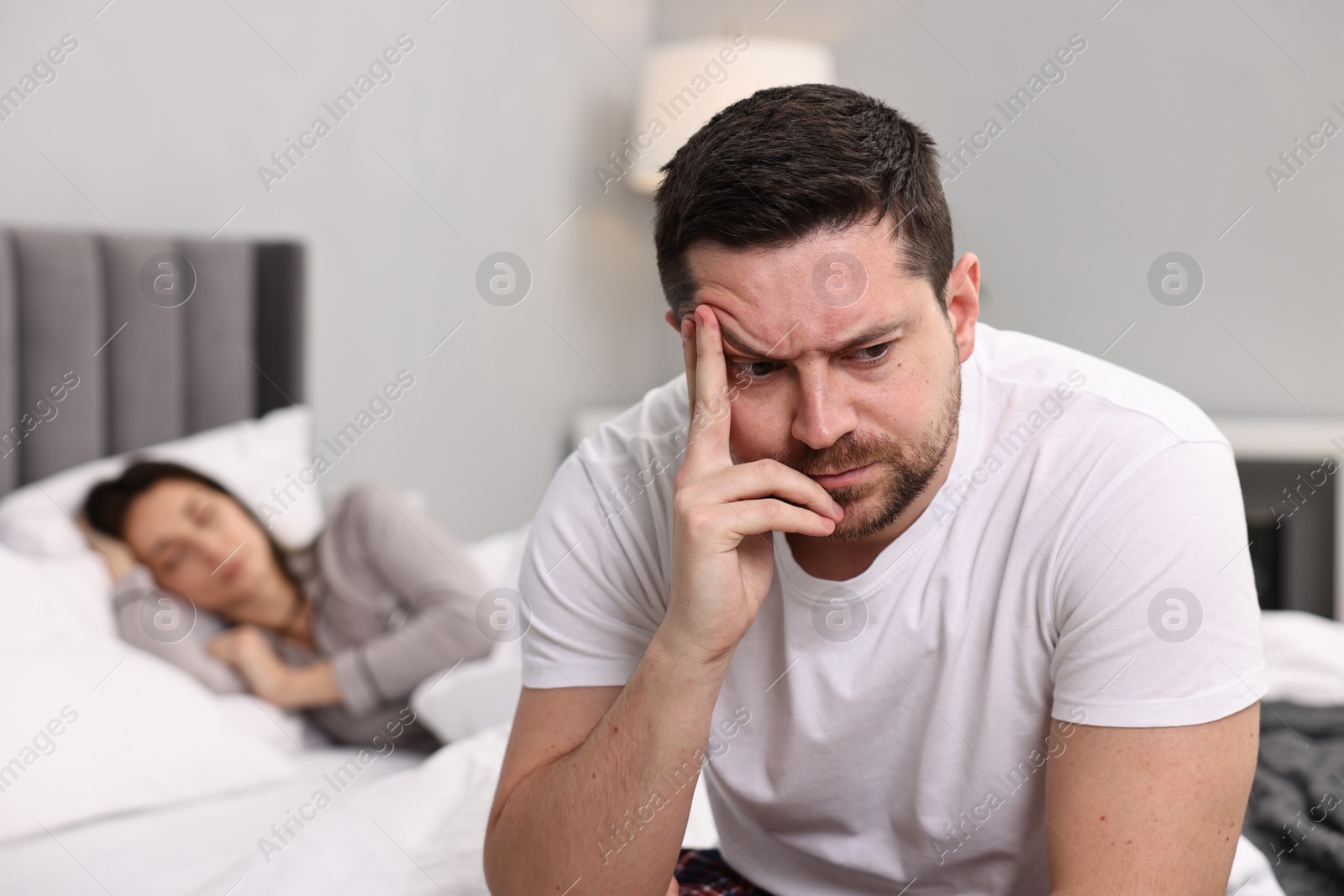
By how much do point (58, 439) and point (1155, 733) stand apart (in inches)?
67.0

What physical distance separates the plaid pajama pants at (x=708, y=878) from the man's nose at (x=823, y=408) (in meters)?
0.46

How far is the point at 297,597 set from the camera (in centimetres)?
183

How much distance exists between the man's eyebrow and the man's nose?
0.08ft

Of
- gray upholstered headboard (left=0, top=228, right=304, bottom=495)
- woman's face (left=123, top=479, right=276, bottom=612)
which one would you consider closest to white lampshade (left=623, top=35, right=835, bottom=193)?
gray upholstered headboard (left=0, top=228, right=304, bottom=495)

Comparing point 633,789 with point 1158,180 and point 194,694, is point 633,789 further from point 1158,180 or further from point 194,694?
point 1158,180

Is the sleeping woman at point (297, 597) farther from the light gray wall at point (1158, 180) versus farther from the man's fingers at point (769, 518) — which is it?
the light gray wall at point (1158, 180)

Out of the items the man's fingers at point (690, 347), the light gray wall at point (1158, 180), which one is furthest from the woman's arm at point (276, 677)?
the light gray wall at point (1158, 180)

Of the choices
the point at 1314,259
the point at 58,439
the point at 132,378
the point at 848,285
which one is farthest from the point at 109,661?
the point at 1314,259

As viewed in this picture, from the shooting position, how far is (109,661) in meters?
1.40

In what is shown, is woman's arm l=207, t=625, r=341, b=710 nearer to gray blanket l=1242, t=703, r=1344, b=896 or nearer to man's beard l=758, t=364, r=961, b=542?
man's beard l=758, t=364, r=961, b=542

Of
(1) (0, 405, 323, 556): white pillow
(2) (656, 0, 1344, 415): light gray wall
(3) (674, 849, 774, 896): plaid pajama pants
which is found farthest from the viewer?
(2) (656, 0, 1344, 415): light gray wall

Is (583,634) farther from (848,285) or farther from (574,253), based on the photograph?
(574,253)

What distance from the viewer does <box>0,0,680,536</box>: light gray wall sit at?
6.03ft

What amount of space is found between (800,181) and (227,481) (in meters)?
1.40
